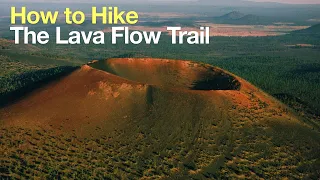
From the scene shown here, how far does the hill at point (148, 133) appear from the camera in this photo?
59375 mm

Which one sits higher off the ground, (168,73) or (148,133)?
(168,73)

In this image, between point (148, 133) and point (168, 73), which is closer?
point (148, 133)

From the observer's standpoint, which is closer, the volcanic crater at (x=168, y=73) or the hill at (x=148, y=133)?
the hill at (x=148, y=133)

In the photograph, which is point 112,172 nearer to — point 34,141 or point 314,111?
point 34,141

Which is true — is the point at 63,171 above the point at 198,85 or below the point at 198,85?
below

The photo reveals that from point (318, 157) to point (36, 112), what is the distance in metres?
48.0

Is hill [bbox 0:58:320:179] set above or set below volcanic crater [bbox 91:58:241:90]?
below

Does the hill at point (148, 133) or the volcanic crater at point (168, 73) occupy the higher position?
the volcanic crater at point (168, 73)

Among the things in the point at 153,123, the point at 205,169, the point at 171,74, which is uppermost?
the point at 171,74

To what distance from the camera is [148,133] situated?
68.6 metres

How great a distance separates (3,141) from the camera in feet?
208

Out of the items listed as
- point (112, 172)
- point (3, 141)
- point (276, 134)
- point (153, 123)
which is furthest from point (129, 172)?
point (276, 134)

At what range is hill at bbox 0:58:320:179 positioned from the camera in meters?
59.4

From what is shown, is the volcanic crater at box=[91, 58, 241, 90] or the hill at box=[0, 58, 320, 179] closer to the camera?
the hill at box=[0, 58, 320, 179]
